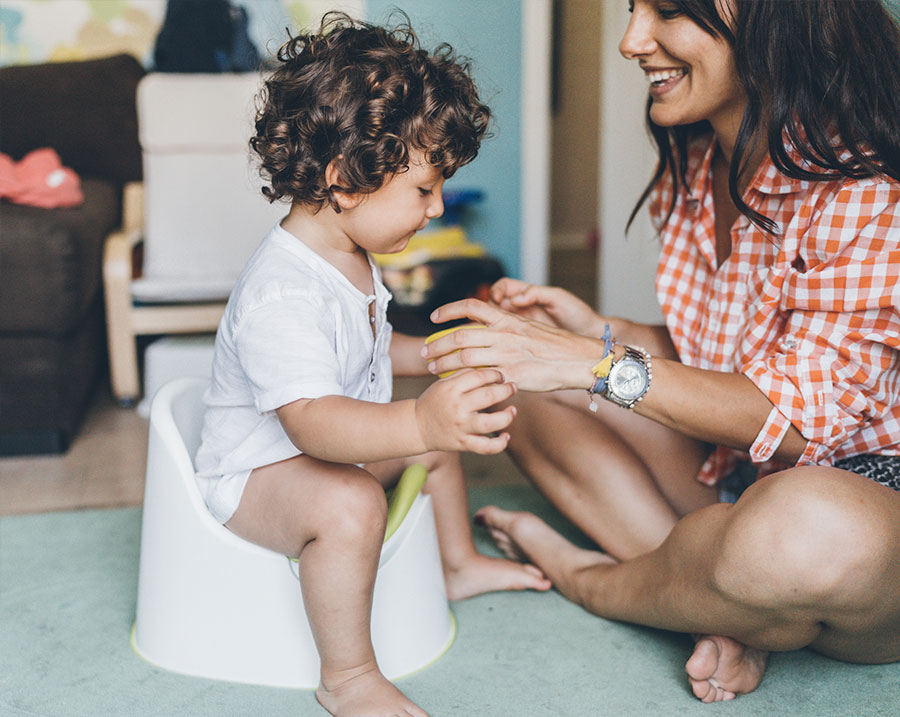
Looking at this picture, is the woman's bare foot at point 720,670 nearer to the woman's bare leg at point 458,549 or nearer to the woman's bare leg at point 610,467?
the woman's bare leg at point 610,467

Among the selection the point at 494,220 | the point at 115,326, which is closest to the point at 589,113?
the point at 494,220

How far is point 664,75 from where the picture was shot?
1149 mm

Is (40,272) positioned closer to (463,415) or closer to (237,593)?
(237,593)

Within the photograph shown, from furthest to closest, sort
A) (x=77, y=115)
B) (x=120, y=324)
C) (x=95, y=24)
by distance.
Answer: (x=95, y=24)
(x=77, y=115)
(x=120, y=324)

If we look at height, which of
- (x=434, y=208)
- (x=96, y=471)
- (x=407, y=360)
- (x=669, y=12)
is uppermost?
(x=669, y=12)

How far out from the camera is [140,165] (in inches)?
113

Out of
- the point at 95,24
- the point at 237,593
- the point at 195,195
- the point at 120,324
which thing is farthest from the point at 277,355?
the point at 95,24

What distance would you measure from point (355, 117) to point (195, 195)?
68.0 inches

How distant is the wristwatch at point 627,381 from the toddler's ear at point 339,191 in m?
0.36

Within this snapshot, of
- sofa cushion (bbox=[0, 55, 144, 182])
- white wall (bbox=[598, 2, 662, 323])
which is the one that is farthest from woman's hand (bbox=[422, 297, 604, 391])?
sofa cushion (bbox=[0, 55, 144, 182])

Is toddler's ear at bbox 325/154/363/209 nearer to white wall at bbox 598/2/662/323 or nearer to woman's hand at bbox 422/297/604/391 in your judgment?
woman's hand at bbox 422/297/604/391

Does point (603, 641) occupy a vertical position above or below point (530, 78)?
below

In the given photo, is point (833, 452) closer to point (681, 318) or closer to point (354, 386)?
point (681, 318)

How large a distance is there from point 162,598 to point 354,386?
356 millimetres
